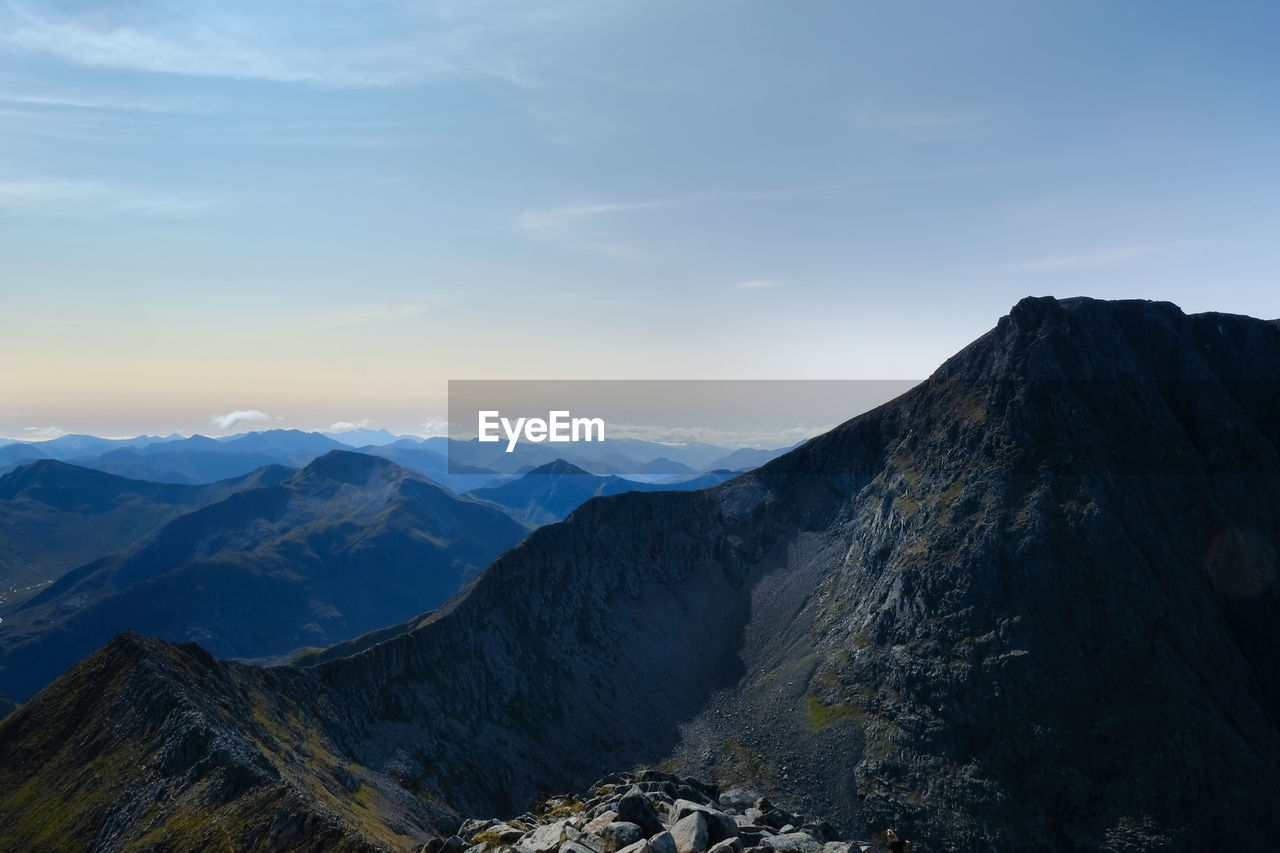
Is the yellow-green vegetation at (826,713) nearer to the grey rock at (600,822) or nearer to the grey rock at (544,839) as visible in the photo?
the grey rock at (600,822)

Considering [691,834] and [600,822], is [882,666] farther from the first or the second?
[691,834]

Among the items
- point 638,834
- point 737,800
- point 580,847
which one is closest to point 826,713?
point 737,800

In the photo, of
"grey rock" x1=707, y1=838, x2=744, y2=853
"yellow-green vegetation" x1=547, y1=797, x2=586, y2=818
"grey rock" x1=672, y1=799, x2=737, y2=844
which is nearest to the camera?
"grey rock" x1=707, y1=838, x2=744, y2=853

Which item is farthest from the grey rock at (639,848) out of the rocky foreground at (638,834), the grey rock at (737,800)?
the grey rock at (737,800)

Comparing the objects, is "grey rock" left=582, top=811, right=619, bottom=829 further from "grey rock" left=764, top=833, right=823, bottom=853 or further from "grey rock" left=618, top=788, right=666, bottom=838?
"grey rock" left=764, top=833, right=823, bottom=853

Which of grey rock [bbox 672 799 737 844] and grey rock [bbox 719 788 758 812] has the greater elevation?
grey rock [bbox 672 799 737 844]

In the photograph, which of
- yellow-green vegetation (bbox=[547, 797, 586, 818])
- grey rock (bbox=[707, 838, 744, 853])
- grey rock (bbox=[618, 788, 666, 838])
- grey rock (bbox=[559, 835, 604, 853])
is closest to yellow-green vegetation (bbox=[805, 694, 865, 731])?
yellow-green vegetation (bbox=[547, 797, 586, 818])

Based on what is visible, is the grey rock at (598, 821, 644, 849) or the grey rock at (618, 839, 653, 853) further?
the grey rock at (598, 821, 644, 849)
